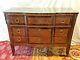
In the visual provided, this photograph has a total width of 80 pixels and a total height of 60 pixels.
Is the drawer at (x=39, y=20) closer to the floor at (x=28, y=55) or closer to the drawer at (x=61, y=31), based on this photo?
the drawer at (x=61, y=31)

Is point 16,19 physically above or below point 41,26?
above

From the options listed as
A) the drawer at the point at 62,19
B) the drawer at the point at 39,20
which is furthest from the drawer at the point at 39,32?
the drawer at the point at 62,19

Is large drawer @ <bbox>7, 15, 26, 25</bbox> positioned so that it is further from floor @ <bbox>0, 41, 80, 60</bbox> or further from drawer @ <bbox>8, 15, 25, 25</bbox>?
floor @ <bbox>0, 41, 80, 60</bbox>

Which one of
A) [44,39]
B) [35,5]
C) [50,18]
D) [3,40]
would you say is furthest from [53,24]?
[3,40]

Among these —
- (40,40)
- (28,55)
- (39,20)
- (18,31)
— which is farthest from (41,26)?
(28,55)

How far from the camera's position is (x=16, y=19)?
2.04 metres

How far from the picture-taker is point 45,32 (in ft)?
6.89

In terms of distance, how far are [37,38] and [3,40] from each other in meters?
1.04

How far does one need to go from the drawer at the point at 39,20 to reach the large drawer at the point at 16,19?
0.36 feet

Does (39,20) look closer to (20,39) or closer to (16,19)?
(16,19)

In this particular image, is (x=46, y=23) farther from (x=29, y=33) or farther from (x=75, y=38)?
(x=75, y=38)

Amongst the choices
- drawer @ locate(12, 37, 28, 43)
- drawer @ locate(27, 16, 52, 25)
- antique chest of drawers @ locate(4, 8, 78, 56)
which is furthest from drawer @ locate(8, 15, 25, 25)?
drawer @ locate(12, 37, 28, 43)

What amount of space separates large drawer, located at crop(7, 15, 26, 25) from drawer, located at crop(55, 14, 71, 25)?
20.8 inches

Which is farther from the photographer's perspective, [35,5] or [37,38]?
[35,5]
